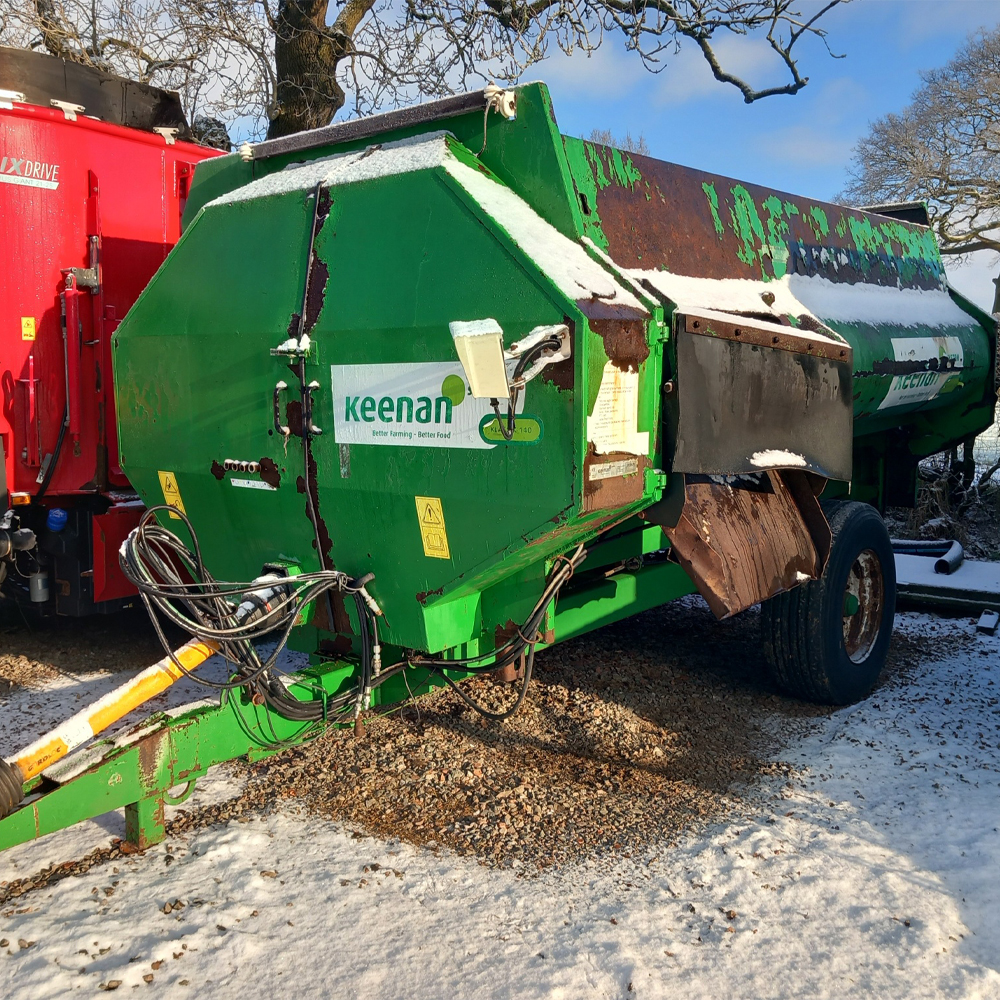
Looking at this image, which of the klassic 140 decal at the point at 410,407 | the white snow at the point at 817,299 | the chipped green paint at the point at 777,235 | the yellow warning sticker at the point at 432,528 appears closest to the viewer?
the klassic 140 decal at the point at 410,407

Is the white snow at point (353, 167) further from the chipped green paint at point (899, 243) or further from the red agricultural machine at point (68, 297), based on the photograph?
the chipped green paint at point (899, 243)

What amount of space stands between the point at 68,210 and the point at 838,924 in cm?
471

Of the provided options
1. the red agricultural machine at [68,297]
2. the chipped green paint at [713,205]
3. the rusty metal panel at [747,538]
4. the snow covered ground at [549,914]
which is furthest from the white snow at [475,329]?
the red agricultural machine at [68,297]

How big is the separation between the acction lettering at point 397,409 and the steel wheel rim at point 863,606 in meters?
2.61

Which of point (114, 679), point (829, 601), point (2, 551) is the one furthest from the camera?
point (114, 679)

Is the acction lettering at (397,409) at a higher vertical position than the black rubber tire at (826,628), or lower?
higher

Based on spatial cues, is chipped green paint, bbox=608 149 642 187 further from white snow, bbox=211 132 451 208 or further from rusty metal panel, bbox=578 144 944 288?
white snow, bbox=211 132 451 208

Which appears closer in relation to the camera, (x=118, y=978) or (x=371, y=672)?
(x=118, y=978)

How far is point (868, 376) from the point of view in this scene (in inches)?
183

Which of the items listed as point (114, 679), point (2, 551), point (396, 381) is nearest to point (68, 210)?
point (2, 551)

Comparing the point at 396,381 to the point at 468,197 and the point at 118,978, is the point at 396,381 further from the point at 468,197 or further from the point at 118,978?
the point at 118,978

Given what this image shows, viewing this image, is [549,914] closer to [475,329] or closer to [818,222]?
[475,329]

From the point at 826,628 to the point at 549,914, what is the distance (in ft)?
7.16

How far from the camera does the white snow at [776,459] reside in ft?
11.0
